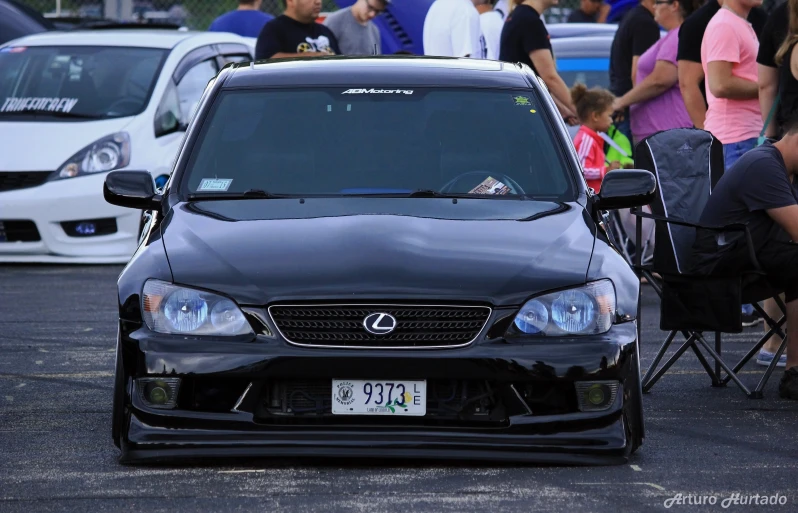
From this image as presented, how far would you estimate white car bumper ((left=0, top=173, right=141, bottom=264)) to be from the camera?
38.2 ft

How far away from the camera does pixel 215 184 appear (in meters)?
6.11

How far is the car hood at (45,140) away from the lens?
11.8 meters

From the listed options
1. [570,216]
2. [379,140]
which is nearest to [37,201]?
[379,140]

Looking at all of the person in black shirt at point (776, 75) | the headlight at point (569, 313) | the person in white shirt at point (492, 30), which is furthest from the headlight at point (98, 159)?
the headlight at point (569, 313)

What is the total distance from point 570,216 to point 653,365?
61.0 inches

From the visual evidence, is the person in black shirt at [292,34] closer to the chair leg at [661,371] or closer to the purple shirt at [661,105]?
the purple shirt at [661,105]

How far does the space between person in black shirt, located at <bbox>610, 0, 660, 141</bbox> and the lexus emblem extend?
679 cm

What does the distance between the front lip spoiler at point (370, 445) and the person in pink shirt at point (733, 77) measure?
174 inches

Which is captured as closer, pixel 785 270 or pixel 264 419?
pixel 264 419

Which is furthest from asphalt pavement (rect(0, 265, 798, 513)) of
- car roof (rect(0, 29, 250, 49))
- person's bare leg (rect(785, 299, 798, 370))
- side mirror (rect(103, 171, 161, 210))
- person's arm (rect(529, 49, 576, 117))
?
car roof (rect(0, 29, 250, 49))

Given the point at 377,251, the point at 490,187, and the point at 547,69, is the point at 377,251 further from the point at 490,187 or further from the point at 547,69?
the point at 547,69

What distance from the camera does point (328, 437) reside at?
5.10 m

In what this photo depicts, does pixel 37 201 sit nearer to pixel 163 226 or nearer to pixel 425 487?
pixel 163 226

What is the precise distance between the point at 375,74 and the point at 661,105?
493 centimetres
